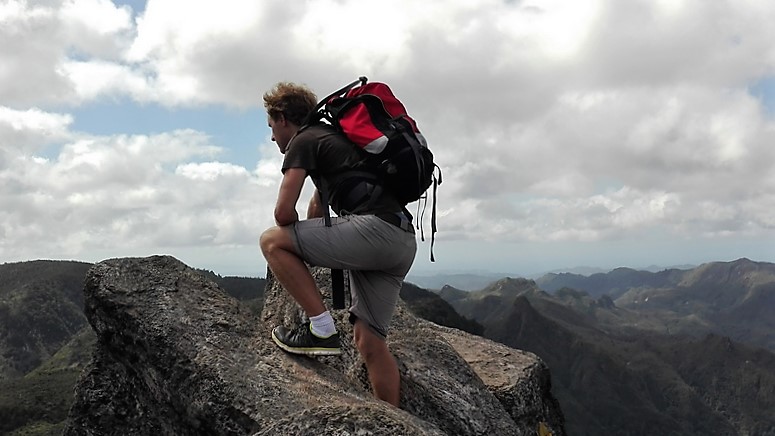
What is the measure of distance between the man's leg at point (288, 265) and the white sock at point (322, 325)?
0.71 feet

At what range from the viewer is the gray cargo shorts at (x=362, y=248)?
354 inches

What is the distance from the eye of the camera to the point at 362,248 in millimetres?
9078

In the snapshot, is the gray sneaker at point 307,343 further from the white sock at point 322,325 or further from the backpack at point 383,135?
the backpack at point 383,135

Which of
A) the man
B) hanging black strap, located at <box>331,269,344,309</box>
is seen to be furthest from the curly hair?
hanging black strap, located at <box>331,269,344,309</box>

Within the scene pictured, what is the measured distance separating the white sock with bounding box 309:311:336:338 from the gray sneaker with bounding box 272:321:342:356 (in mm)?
70

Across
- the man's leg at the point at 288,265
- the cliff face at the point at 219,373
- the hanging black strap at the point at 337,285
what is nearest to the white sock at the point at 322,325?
the man's leg at the point at 288,265

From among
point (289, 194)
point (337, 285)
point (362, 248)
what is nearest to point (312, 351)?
point (337, 285)

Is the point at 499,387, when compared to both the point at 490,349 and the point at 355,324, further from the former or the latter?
the point at 355,324

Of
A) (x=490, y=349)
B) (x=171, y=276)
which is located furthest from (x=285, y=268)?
(x=490, y=349)

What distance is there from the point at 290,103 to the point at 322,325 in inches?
133

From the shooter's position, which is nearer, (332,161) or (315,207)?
(332,161)

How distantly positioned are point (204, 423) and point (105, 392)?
2930 mm

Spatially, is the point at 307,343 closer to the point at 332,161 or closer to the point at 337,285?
the point at 337,285

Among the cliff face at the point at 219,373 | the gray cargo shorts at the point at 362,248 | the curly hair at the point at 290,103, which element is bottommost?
the cliff face at the point at 219,373
